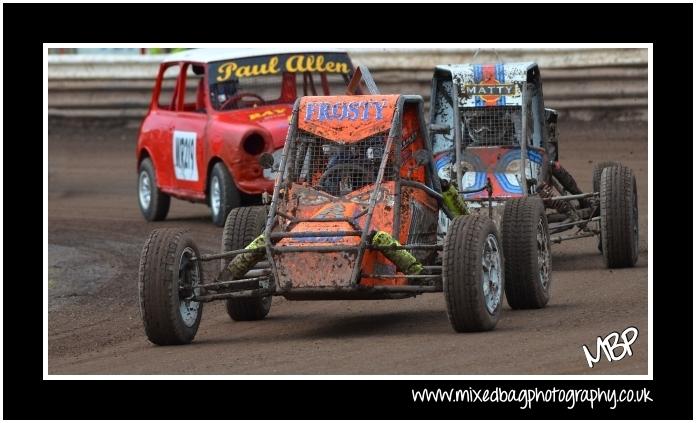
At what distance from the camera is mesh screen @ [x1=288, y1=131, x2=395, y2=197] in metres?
10.1

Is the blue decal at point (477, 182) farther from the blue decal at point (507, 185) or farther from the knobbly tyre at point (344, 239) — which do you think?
the knobbly tyre at point (344, 239)

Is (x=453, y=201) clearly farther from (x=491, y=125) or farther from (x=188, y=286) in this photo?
(x=491, y=125)

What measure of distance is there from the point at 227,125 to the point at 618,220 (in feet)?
17.3

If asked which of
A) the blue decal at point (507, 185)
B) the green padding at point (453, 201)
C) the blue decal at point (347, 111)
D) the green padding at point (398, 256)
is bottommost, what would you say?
the green padding at point (398, 256)

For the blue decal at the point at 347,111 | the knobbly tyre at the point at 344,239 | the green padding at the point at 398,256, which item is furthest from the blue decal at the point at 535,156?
the green padding at the point at 398,256

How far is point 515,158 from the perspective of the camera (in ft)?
43.4

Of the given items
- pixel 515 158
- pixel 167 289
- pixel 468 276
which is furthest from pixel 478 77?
pixel 167 289

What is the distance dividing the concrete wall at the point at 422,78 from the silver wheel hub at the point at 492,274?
10524 mm

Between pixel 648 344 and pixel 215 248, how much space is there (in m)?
6.60

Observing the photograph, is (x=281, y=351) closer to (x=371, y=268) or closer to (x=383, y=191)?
(x=371, y=268)

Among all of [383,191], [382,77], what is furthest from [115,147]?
[383,191]

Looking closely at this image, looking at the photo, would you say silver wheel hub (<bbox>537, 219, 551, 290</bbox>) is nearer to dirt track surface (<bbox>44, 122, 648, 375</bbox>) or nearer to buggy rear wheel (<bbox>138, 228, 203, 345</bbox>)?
dirt track surface (<bbox>44, 122, 648, 375</bbox>)

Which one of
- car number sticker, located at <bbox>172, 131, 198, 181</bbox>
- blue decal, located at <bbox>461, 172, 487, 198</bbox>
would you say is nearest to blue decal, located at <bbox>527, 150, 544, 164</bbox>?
blue decal, located at <bbox>461, 172, 487, 198</bbox>

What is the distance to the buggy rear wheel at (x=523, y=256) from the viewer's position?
33.4ft
